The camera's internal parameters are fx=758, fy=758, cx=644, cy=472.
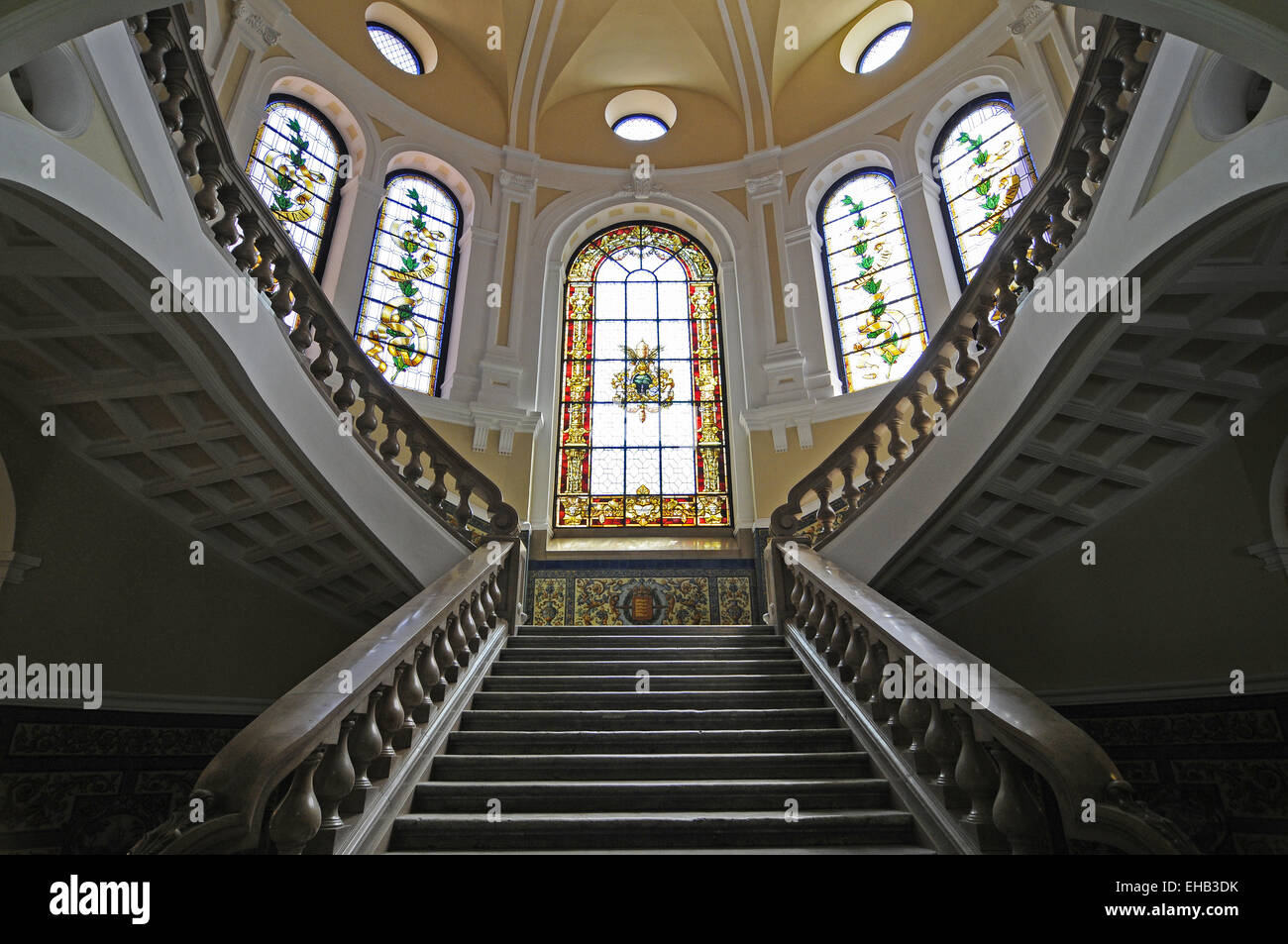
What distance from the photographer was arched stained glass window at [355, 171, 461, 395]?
372 inches

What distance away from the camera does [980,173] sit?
30.9ft

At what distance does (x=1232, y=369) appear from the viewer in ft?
14.0

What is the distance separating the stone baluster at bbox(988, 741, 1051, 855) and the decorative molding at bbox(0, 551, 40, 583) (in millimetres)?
5439

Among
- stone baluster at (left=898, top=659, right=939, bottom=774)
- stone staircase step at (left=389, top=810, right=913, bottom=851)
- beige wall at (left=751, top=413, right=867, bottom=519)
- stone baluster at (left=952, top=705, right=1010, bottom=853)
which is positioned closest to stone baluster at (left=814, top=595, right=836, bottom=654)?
stone baluster at (left=898, top=659, right=939, bottom=774)

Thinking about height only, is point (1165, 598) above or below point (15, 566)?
below

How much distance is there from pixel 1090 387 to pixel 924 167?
672 cm

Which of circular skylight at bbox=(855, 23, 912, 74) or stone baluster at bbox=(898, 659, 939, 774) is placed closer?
stone baluster at bbox=(898, 659, 939, 774)

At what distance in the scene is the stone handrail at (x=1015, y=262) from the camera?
3.81m

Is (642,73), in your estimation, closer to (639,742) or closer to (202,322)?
(202,322)

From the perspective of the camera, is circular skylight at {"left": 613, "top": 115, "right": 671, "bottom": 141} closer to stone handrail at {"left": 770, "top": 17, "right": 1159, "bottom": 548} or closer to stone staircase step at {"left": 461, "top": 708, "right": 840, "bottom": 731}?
stone handrail at {"left": 770, "top": 17, "right": 1159, "bottom": 548}

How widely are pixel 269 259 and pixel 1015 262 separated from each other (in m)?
4.58

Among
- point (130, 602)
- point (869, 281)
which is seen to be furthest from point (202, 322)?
point (869, 281)

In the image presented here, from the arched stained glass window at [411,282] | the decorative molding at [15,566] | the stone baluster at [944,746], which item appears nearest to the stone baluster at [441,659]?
the stone baluster at [944,746]

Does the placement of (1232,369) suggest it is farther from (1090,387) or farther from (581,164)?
(581,164)
